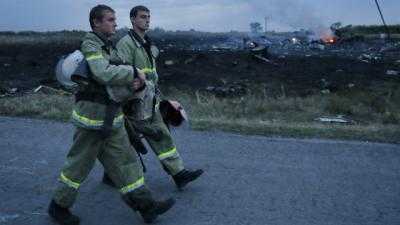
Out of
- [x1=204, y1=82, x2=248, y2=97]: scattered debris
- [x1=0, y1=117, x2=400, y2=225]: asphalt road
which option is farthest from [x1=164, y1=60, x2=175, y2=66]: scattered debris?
[x1=0, y1=117, x2=400, y2=225]: asphalt road

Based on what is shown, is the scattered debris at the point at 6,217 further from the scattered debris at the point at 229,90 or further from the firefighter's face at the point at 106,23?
the scattered debris at the point at 229,90

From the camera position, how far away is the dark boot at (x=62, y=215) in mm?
5117

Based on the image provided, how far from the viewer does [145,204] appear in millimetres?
5133

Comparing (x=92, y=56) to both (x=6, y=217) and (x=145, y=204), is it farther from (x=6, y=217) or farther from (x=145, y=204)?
(x=6, y=217)

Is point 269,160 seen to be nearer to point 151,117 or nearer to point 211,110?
point 151,117

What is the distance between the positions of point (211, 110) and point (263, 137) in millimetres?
3523

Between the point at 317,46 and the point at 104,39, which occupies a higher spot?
the point at 104,39

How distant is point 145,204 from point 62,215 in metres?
0.69

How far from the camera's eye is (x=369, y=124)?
11.2m

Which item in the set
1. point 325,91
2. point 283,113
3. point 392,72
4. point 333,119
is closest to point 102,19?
point 333,119

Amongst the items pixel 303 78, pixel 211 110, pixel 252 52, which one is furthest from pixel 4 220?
pixel 252 52

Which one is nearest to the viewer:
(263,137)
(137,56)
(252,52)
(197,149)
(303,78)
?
(137,56)

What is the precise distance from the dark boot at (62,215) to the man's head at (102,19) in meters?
1.50

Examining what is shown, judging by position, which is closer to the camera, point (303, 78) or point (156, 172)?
point (156, 172)
